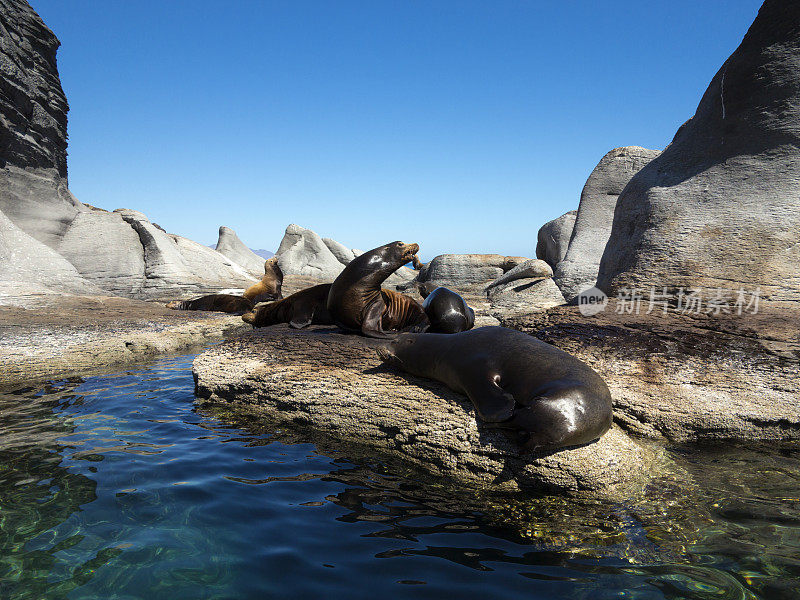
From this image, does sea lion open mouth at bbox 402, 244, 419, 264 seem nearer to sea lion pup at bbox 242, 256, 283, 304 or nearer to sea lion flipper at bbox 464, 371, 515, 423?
sea lion flipper at bbox 464, 371, 515, 423

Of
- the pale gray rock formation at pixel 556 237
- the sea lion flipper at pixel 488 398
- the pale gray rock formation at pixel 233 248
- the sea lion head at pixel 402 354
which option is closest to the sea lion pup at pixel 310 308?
the sea lion head at pixel 402 354

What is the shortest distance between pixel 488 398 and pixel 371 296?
325cm

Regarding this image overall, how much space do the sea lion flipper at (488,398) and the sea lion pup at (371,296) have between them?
254 cm

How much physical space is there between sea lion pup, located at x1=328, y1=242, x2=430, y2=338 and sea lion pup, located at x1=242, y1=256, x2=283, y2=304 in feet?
24.5

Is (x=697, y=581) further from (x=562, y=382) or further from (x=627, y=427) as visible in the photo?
(x=627, y=427)

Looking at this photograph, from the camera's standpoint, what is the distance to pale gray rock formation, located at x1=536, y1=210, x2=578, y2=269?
729 inches

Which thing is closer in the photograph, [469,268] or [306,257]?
[469,268]

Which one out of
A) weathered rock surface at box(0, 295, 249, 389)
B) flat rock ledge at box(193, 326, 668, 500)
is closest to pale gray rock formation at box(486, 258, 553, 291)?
weathered rock surface at box(0, 295, 249, 389)

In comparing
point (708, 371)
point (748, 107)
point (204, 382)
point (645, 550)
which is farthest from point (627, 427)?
point (748, 107)

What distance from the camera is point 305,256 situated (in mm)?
29016

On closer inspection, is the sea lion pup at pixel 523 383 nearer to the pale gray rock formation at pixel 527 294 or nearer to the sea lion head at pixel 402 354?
the sea lion head at pixel 402 354

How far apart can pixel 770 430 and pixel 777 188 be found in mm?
3876

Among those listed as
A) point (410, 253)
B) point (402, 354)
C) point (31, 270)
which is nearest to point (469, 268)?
point (410, 253)

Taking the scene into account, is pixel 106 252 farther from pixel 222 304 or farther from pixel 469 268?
pixel 469 268
